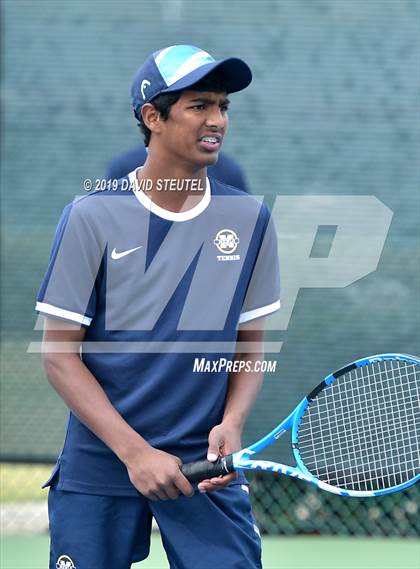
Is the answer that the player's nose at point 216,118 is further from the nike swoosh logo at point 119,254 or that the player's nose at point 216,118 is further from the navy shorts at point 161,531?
the navy shorts at point 161,531

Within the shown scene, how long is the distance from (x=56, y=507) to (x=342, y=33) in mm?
2430

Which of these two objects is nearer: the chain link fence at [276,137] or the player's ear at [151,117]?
the player's ear at [151,117]

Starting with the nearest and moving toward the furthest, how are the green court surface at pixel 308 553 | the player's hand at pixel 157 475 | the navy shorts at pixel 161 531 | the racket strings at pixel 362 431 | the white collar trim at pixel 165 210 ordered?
the player's hand at pixel 157 475 < the navy shorts at pixel 161 531 < the white collar trim at pixel 165 210 < the racket strings at pixel 362 431 < the green court surface at pixel 308 553

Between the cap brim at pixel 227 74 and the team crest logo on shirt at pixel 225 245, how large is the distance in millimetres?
313

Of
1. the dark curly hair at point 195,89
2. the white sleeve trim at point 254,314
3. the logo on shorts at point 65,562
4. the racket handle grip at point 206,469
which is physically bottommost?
the logo on shorts at point 65,562

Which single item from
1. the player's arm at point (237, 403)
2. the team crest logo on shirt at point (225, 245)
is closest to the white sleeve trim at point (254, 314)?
the player's arm at point (237, 403)

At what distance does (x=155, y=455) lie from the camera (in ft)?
8.59

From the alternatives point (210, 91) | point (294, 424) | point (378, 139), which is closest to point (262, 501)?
point (378, 139)

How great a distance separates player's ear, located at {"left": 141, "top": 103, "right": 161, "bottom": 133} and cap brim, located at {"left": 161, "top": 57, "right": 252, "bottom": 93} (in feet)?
0.19

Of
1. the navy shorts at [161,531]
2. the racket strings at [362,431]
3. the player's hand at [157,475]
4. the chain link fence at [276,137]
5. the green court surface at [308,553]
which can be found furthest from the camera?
the chain link fence at [276,137]

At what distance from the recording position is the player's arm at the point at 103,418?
2.59 meters

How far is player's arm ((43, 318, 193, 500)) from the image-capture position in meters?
2.59

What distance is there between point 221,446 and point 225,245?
447 millimetres

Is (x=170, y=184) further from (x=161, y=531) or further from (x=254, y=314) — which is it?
(x=161, y=531)
